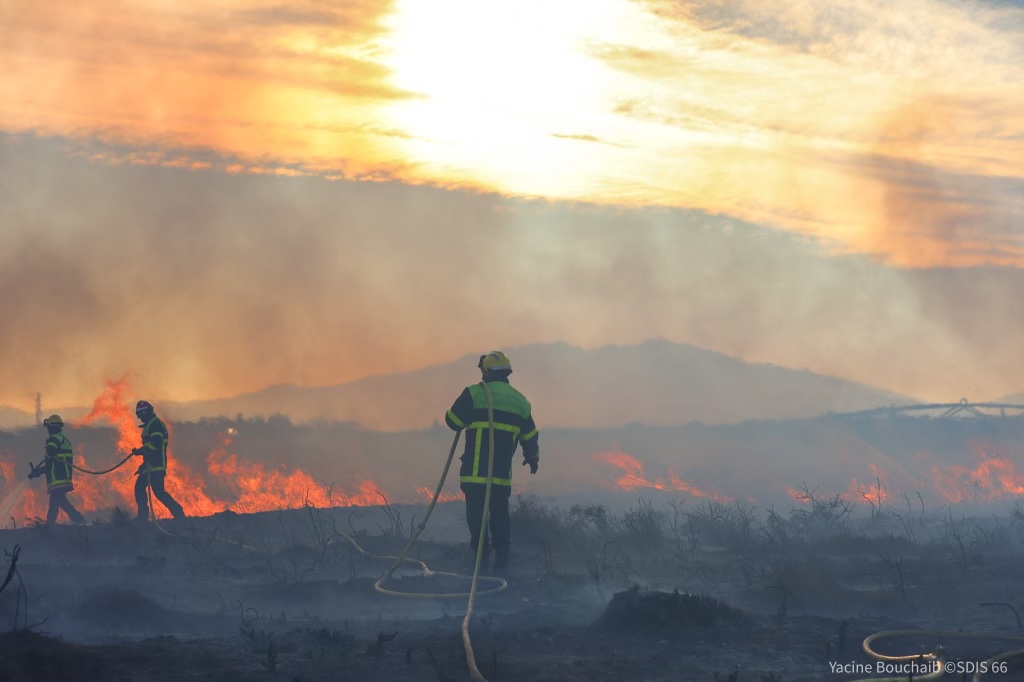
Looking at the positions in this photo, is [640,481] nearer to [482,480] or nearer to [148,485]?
[148,485]

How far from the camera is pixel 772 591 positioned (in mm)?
10523

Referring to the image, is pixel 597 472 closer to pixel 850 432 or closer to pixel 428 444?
pixel 428 444

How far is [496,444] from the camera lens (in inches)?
437

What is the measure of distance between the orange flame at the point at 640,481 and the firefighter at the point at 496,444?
17.0 m

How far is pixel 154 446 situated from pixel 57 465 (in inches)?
82.7

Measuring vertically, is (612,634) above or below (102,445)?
above

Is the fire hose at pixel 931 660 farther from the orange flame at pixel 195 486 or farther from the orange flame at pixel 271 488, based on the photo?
the orange flame at pixel 195 486

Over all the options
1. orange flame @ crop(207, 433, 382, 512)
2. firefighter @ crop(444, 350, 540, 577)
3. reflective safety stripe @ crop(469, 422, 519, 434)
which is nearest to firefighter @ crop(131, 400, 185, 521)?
firefighter @ crop(444, 350, 540, 577)

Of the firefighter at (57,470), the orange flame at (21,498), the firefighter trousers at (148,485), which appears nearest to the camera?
the firefighter trousers at (148,485)

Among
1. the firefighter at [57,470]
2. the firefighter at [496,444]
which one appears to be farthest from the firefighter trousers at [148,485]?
the firefighter at [496,444]

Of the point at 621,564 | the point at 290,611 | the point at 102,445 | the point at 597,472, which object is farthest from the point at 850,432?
the point at 290,611

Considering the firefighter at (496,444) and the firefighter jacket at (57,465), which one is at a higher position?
the firefighter at (496,444)

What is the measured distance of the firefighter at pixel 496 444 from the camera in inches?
433

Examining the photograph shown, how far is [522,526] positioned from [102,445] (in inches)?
848
